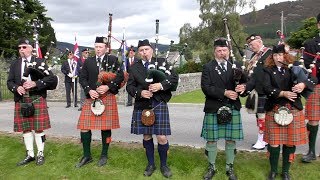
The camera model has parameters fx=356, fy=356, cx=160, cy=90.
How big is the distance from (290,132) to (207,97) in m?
1.03

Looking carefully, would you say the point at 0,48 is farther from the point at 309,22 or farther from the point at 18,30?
the point at 309,22

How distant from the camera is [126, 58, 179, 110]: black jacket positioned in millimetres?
4375

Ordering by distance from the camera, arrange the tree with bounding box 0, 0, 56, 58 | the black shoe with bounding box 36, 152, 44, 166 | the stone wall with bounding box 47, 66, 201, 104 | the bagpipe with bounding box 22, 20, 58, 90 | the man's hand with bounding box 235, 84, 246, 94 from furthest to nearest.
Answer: the tree with bounding box 0, 0, 56, 58 → the stone wall with bounding box 47, 66, 201, 104 → the black shoe with bounding box 36, 152, 44, 166 → the bagpipe with bounding box 22, 20, 58, 90 → the man's hand with bounding box 235, 84, 246, 94

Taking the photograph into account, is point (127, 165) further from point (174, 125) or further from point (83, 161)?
point (174, 125)

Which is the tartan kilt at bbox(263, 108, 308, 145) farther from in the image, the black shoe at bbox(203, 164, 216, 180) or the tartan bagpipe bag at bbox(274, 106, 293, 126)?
the black shoe at bbox(203, 164, 216, 180)

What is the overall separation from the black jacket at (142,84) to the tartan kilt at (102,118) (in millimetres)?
525

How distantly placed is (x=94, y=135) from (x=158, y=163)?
2.36m

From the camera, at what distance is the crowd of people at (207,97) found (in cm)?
412

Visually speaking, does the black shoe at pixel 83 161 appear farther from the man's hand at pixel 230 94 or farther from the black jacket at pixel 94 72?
the man's hand at pixel 230 94

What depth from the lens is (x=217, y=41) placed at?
420 centimetres

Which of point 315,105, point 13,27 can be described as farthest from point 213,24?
point 315,105

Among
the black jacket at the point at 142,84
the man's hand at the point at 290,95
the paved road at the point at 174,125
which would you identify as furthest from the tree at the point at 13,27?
the man's hand at the point at 290,95

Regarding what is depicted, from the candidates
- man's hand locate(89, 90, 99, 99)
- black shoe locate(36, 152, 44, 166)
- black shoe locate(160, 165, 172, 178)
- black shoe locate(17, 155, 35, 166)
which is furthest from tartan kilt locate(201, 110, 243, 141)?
black shoe locate(17, 155, 35, 166)

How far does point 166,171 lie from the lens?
4.56m
